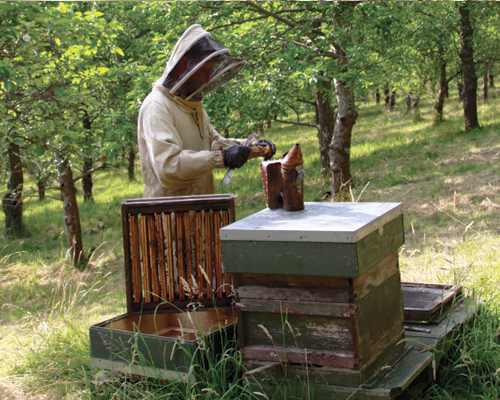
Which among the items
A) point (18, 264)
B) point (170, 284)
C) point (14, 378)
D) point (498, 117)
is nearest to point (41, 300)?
point (18, 264)

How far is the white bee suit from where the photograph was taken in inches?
103

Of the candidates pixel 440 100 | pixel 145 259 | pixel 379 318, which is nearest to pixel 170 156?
pixel 145 259

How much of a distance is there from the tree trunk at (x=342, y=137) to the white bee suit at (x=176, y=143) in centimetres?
428

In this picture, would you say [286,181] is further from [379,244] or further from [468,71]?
[468,71]

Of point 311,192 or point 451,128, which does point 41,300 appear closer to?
point 311,192

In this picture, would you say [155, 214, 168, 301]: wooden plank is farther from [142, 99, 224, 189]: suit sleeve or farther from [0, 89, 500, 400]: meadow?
[0, 89, 500, 400]: meadow

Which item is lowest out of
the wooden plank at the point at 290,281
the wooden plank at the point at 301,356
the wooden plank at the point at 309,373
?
the wooden plank at the point at 309,373

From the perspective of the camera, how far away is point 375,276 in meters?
2.14

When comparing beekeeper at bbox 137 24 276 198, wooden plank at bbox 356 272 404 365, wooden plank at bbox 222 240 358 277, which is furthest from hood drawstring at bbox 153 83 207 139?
wooden plank at bbox 356 272 404 365

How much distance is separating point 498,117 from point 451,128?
1.49m

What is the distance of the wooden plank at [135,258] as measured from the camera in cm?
268

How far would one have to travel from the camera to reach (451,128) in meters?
12.3

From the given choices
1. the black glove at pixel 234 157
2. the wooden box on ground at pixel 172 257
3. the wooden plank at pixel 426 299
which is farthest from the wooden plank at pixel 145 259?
the wooden plank at pixel 426 299

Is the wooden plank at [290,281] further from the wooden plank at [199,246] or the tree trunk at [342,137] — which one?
the tree trunk at [342,137]
